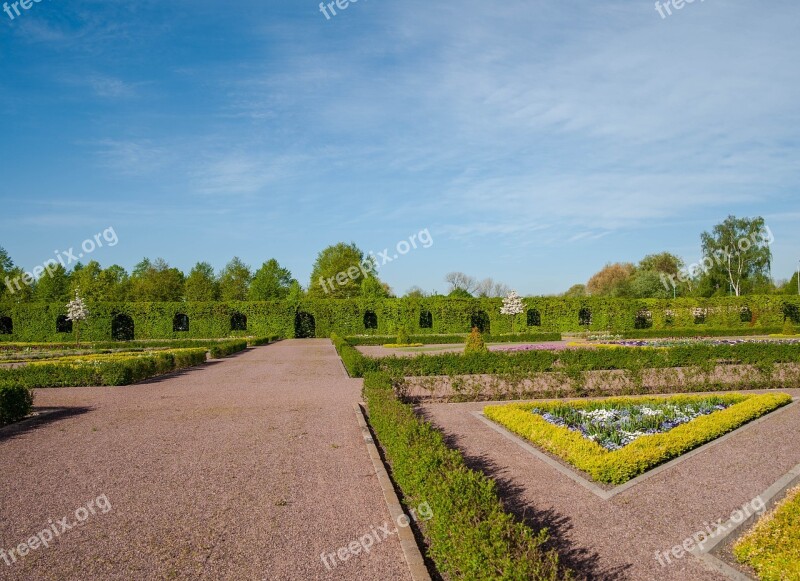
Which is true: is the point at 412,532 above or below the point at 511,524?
below

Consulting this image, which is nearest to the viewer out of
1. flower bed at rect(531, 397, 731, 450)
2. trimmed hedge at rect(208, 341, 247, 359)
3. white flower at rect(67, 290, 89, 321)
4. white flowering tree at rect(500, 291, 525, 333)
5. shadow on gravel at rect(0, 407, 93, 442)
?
flower bed at rect(531, 397, 731, 450)

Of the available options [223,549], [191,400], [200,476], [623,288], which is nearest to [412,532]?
[223,549]

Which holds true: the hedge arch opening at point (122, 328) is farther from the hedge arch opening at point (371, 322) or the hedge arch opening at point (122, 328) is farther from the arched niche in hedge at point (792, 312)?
the arched niche in hedge at point (792, 312)

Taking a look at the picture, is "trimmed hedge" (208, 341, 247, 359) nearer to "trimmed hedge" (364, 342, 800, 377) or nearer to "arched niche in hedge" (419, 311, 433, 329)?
"trimmed hedge" (364, 342, 800, 377)

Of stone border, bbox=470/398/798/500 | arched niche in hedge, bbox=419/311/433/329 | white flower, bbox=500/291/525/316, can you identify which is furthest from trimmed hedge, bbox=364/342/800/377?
arched niche in hedge, bbox=419/311/433/329

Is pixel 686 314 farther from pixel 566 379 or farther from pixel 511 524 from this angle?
pixel 511 524

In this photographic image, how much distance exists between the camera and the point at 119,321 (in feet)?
127

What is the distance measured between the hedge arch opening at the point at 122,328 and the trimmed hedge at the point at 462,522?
123 feet

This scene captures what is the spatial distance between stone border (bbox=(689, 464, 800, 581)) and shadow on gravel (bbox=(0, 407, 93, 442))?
955 centimetres

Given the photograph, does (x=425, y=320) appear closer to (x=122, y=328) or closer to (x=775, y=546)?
(x=122, y=328)

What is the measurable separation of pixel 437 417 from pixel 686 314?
3296 cm

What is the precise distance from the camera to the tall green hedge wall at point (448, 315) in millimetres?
36312

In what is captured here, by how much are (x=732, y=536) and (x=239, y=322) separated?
40.7m

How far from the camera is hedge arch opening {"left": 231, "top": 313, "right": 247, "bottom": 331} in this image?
40.5m
